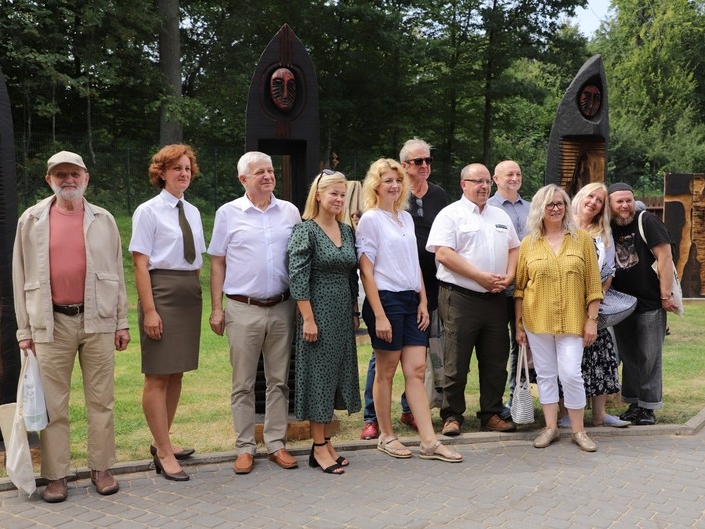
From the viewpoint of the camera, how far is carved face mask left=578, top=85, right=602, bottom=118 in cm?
659

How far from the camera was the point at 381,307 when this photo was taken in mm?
4828

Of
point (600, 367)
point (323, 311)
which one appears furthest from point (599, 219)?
point (323, 311)

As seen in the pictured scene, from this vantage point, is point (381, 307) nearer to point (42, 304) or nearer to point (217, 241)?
point (217, 241)

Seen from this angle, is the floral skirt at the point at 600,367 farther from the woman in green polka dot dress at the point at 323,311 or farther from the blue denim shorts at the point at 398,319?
the woman in green polka dot dress at the point at 323,311

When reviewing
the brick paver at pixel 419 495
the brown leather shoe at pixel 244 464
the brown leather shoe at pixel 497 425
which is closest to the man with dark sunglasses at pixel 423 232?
the brown leather shoe at pixel 497 425

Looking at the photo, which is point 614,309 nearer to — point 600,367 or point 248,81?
point 600,367

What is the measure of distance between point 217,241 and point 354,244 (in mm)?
867

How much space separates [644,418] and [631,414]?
11 cm

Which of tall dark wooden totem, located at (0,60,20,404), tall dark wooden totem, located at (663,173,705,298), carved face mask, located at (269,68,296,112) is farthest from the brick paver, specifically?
tall dark wooden totem, located at (663,173,705,298)

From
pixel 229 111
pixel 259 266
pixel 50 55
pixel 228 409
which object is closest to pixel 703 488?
pixel 259 266

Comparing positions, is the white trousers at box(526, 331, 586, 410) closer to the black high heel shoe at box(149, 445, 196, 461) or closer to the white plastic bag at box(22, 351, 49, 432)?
the black high heel shoe at box(149, 445, 196, 461)

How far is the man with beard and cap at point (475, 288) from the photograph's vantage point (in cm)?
518

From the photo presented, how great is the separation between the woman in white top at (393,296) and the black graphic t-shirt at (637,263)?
5.50 feet

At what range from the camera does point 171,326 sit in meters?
4.56
